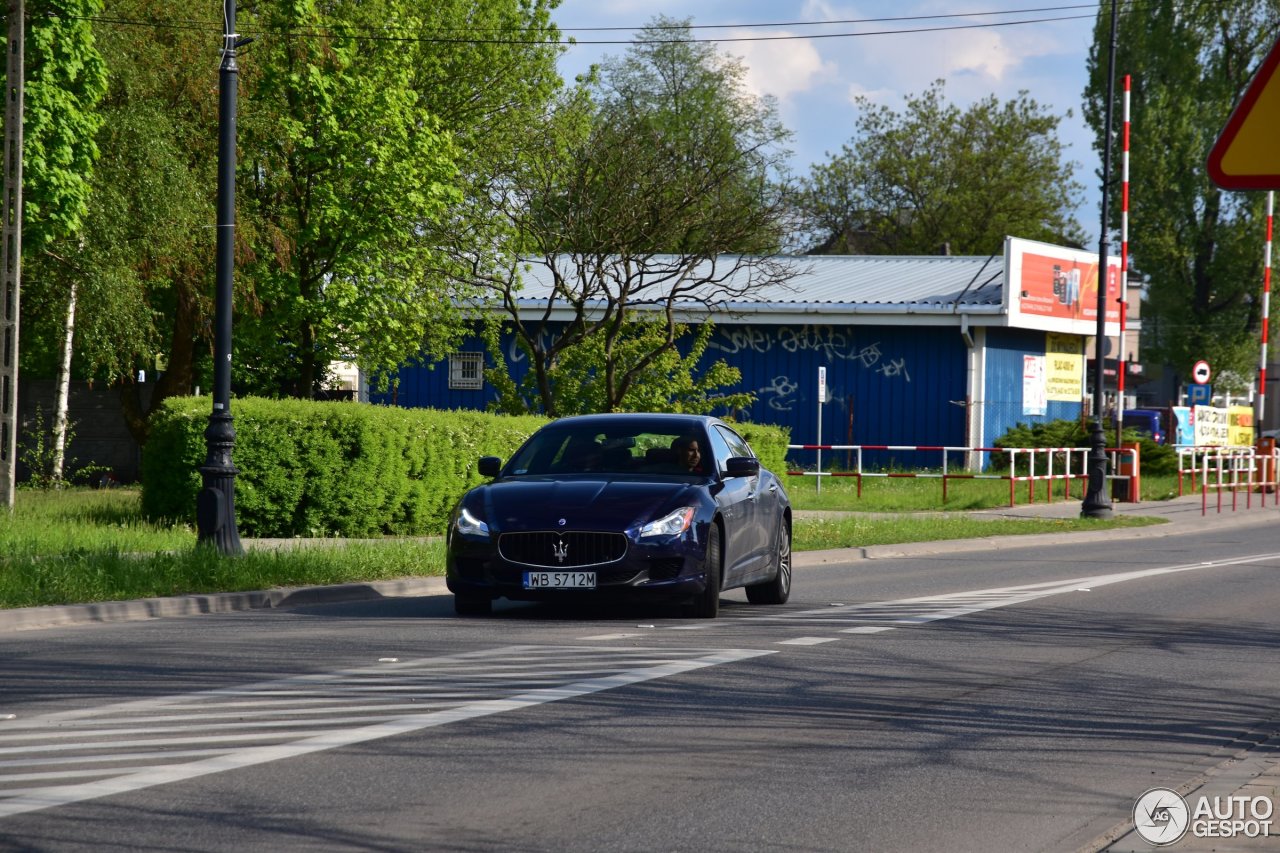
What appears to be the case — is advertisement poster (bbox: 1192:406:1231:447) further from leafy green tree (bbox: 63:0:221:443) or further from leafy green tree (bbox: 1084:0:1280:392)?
leafy green tree (bbox: 1084:0:1280:392)

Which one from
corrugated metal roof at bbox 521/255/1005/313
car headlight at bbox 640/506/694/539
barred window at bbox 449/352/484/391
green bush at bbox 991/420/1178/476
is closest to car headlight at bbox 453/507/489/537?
car headlight at bbox 640/506/694/539

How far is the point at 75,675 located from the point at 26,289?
67.2 feet

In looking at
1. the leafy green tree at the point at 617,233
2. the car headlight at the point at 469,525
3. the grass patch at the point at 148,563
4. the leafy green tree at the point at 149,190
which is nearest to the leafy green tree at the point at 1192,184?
the leafy green tree at the point at 617,233

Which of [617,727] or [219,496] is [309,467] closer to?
[219,496]

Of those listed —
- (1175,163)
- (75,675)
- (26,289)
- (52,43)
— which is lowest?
(75,675)

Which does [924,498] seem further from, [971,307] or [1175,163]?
[1175,163]

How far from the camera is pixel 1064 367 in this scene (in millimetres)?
49781

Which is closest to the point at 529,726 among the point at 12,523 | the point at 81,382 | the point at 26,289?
the point at 12,523

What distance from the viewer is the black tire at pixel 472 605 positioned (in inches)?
529

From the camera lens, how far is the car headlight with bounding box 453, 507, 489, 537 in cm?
1311

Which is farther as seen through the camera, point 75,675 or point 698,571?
point 698,571

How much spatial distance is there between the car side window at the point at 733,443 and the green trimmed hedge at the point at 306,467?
7179 millimetres

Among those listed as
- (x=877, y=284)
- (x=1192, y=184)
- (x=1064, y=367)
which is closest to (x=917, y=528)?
(x=877, y=284)

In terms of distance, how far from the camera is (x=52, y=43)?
26.0 metres
